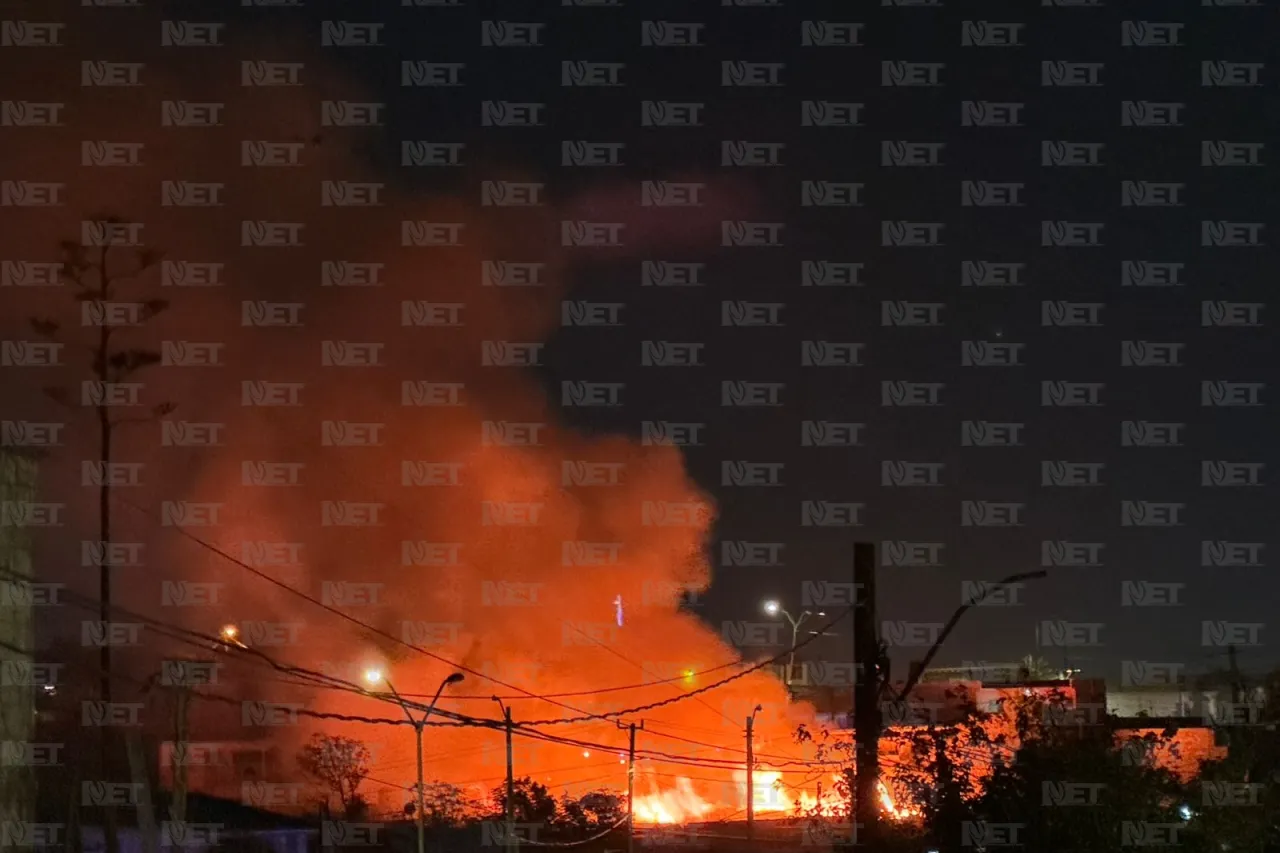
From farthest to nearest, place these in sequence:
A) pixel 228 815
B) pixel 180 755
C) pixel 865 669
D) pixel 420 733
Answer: pixel 228 815, pixel 420 733, pixel 180 755, pixel 865 669

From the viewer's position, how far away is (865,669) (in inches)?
752

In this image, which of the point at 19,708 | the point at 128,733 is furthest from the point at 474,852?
the point at 19,708

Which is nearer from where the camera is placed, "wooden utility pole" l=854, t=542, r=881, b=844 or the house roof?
"wooden utility pole" l=854, t=542, r=881, b=844

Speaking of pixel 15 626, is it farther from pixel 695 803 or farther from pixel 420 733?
pixel 695 803

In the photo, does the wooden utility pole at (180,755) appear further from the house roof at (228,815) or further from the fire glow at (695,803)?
the fire glow at (695,803)

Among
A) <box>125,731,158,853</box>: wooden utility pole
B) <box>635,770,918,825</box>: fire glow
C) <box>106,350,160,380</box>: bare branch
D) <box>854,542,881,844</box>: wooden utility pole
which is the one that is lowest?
<box>635,770,918,825</box>: fire glow

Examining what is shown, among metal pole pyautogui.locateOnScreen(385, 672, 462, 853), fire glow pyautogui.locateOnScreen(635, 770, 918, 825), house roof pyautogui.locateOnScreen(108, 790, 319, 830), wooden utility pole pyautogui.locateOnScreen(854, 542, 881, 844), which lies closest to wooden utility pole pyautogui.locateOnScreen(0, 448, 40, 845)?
metal pole pyautogui.locateOnScreen(385, 672, 462, 853)

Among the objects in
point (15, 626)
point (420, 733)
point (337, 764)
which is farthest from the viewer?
point (337, 764)

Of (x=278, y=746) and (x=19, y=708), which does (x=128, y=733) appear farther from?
(x=278, y=746)

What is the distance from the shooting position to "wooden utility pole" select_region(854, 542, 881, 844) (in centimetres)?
1877

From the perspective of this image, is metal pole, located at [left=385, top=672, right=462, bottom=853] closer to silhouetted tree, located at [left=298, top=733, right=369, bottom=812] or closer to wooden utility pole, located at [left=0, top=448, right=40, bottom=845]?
wooden utility pole, located at [left=0, top=448, right=40, bottom=845]

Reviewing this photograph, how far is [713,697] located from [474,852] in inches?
974

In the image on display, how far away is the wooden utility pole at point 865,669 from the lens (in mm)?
18766

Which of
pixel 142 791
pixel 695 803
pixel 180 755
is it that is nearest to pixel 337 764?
pixel 695 803
